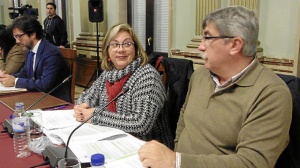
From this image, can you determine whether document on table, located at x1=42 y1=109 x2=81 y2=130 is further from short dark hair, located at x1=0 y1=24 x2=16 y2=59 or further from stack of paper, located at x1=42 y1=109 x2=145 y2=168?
short dark hair, located at x1=0 y1=24 x2=16 y2=59

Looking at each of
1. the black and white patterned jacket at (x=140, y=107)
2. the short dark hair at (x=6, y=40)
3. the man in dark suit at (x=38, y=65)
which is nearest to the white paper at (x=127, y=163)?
the black and white patterned jacket at (x=140, y=107)

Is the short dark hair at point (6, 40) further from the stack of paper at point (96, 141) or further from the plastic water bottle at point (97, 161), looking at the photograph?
the plastic water bottle at point (97, 161)

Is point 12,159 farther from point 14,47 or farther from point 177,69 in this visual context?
point 14,47

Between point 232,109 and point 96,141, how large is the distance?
599 mm

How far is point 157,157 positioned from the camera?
1.08 m

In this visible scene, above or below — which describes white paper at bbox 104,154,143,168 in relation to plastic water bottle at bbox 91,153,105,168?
below

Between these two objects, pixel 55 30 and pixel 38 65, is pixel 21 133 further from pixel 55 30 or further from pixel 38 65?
pixel 55 30

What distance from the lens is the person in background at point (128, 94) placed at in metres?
1.58

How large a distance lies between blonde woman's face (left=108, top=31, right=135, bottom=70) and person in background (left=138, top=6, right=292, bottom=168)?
1.62 ft

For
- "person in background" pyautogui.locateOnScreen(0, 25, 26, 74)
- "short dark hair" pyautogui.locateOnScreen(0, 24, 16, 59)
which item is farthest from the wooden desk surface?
"short dark hair" pyautogui.locateOnScreen(0, 24, 16, 59)

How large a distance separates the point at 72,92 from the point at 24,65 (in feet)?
2.53

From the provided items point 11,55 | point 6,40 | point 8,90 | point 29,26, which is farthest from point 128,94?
point 6,40

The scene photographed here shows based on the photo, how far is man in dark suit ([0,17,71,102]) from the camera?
252cm

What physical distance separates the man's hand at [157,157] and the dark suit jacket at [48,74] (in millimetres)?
1640
